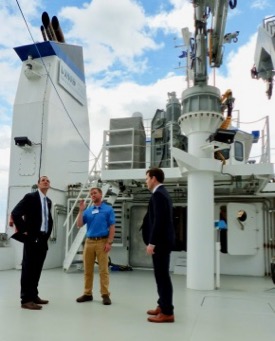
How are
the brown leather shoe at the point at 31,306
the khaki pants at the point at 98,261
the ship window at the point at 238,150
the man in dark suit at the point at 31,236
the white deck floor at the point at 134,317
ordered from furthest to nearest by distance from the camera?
the ship window at the point at 238,150
the khaki pants at the point at 98,261
the man in dark suit at the point at 31,236
the brown leather shoe at the point at 31,306
the white deck floor at the point at 134,317

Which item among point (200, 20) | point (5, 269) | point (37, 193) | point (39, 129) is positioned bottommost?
point (5, 269)

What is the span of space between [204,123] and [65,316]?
Result: 13.6ft

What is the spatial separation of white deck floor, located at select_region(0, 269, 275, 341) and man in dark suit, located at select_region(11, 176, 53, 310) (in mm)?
227

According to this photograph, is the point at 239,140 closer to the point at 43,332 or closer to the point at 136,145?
the point at 136,145

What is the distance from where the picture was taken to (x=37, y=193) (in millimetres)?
4523

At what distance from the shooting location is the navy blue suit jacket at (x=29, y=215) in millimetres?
4270

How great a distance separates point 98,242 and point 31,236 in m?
0.85

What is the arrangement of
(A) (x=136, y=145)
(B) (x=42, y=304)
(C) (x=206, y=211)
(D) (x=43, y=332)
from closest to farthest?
(D) (x=43, y=332)
(B) (x=42, y=304)
(C) (x=206, y=211)
(A) (x=136, y=145)

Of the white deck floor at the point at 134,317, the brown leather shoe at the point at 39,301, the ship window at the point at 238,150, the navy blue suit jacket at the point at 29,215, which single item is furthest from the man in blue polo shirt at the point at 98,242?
the ship window at the point at 238,150

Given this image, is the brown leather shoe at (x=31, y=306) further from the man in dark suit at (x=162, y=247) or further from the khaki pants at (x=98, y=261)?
Answer: the man in dark suit at (x=162, y=247)

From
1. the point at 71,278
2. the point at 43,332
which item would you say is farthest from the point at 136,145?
the point at 43,332

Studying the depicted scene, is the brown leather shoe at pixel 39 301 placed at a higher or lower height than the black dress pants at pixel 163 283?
lower

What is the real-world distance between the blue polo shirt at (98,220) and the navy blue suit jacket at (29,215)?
0.64 metres

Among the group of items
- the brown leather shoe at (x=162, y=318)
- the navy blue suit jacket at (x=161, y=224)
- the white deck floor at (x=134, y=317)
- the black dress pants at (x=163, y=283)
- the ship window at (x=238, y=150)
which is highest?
the ship window at (x=238, y=150)
